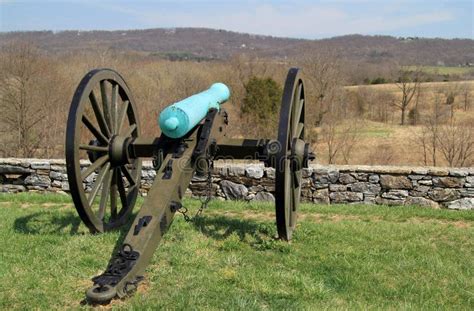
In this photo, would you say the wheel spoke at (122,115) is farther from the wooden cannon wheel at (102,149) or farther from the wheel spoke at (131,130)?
the wheel spoke at (131,130)

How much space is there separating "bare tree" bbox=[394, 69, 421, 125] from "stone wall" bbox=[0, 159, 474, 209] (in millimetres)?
33239

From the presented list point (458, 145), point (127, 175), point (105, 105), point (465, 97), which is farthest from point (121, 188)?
point (465, 97)

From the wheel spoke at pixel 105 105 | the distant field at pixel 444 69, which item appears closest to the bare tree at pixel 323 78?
the distant field at pixel 444 69

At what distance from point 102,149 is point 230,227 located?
1696mm

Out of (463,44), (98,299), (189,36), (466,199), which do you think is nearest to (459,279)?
(98,299)

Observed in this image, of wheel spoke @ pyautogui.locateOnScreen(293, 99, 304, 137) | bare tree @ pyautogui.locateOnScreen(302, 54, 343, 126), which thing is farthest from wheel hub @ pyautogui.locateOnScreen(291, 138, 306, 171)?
bare tree @ pyautogui.locateOnScreen(302, 54, 343, 126)

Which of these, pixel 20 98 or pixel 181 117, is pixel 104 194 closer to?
pixel 181 117

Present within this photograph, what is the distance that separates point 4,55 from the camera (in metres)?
16.9

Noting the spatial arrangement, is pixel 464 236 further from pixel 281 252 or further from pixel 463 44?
pixel 463 44

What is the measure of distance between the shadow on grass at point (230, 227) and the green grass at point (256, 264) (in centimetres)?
1

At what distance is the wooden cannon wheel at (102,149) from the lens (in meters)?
4.75

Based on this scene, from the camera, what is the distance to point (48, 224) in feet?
20.0

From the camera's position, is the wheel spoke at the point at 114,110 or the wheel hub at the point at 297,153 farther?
the wheel spoke at the point at 114,110

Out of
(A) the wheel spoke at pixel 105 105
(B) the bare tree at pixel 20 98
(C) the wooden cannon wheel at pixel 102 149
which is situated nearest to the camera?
(C) the wooden cannon wheel at pixel 102 149
